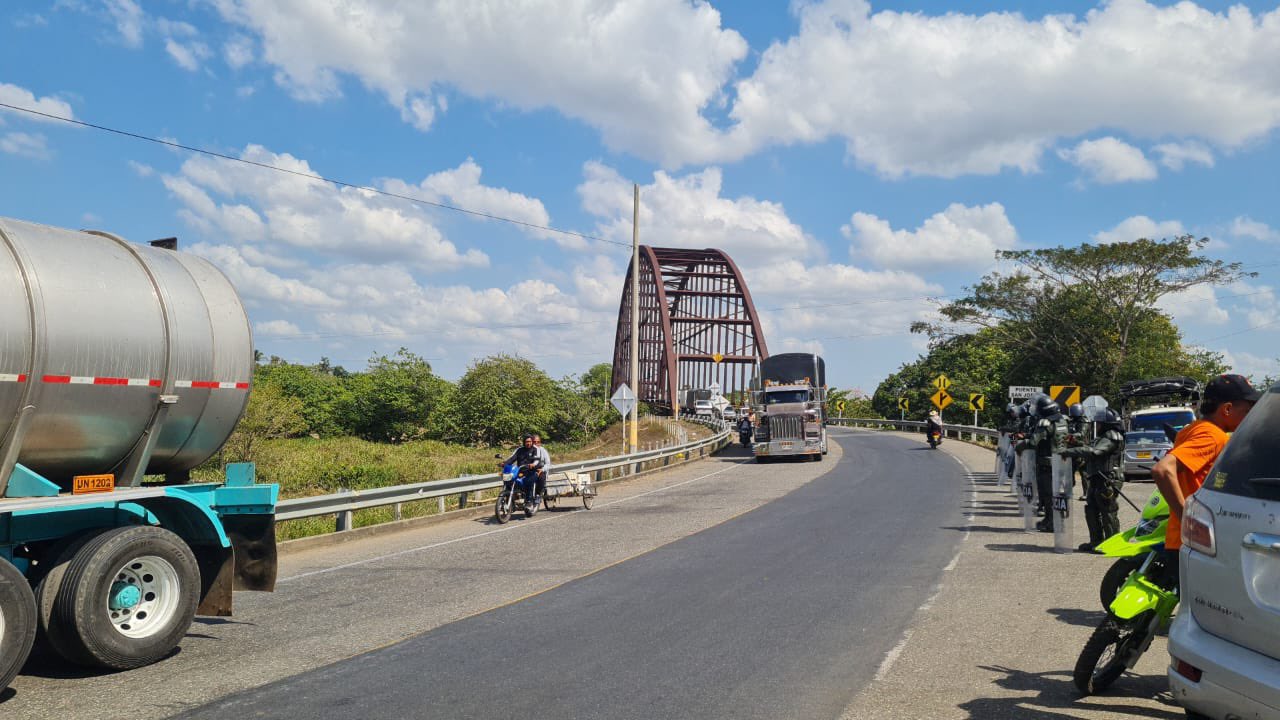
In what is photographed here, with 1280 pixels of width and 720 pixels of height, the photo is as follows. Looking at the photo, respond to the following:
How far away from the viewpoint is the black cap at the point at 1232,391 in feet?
18.4

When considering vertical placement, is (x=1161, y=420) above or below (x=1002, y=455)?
above

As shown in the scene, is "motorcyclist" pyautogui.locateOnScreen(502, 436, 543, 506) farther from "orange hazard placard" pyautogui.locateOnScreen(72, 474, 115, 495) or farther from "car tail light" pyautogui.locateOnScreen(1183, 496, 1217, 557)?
"car tail light" pyautogui.locateOnScreen(1183, 496, 1217, 557)

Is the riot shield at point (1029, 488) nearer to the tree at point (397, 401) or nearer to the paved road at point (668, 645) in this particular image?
the paved road at point (668, 645)

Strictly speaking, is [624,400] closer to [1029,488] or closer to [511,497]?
[511,497]

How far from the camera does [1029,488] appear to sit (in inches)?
547

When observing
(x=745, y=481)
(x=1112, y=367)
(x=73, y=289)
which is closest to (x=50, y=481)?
(x=73, y=289)

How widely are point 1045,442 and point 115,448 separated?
12092 millimetres

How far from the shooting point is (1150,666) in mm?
6371

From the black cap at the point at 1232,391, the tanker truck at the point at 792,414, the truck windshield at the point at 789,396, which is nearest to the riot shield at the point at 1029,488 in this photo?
the black cap at the point at 1232,391

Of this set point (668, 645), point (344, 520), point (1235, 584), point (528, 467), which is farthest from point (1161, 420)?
point (1235, 584)

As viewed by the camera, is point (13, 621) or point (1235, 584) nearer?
point (1235, 584)

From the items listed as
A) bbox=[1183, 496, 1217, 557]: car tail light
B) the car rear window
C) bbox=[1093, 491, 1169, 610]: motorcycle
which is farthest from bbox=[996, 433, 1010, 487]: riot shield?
the car rear window

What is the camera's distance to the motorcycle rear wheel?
5461mm

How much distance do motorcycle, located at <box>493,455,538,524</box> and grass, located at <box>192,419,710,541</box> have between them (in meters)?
1.79
